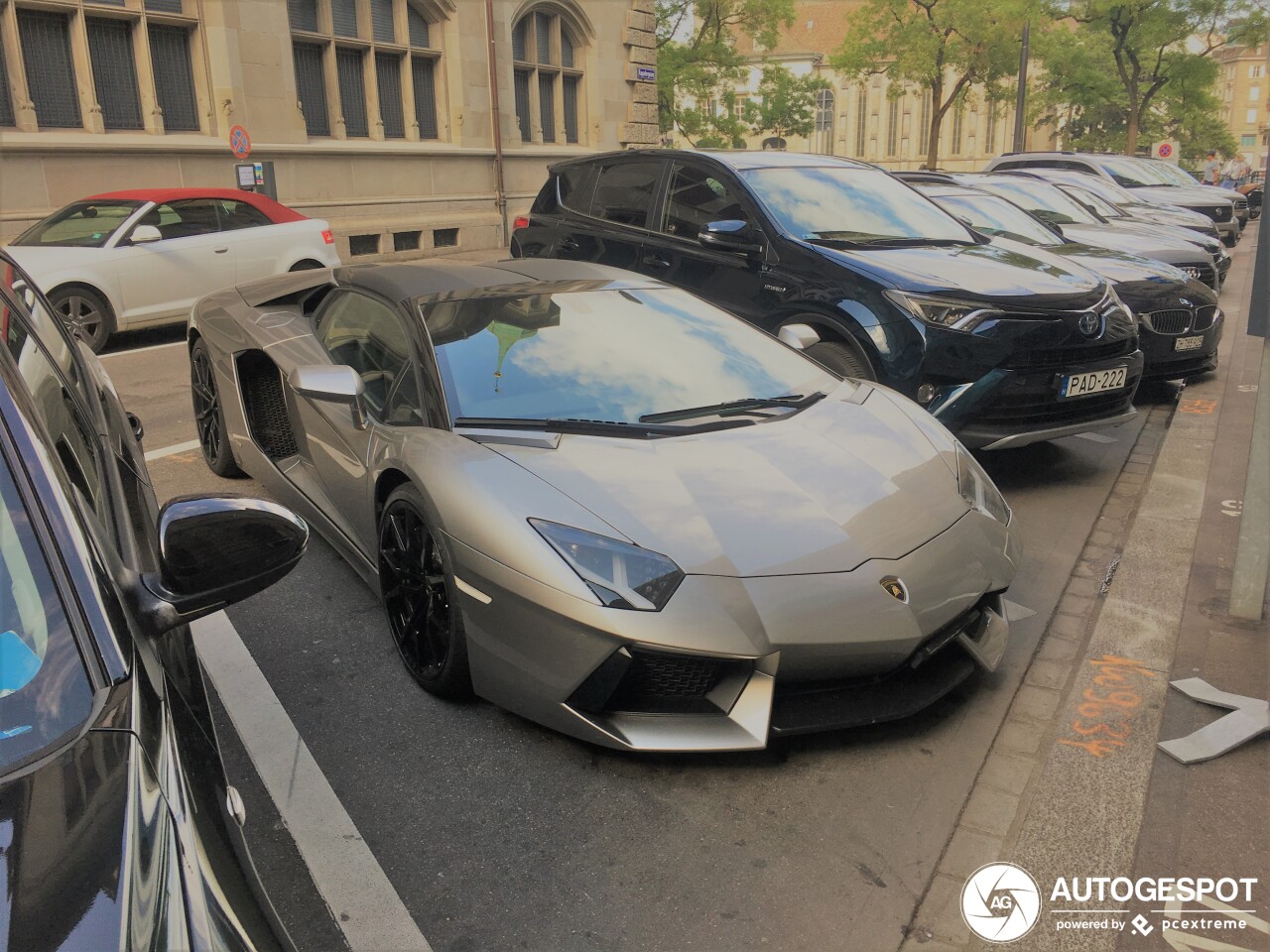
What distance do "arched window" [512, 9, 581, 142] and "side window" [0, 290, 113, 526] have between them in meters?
22.1

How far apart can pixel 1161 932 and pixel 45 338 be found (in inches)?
128

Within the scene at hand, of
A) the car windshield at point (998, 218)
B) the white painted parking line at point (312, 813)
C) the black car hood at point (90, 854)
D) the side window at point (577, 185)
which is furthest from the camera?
the car windshield at point (998, 218)

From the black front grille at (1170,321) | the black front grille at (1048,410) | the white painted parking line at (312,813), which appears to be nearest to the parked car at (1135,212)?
the black front grille at (1170,321)

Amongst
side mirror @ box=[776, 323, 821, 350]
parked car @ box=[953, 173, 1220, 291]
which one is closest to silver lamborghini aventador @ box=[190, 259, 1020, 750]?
side mirror @ box=[776, 323, 821, 350]

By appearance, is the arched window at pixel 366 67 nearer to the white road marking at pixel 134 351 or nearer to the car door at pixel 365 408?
the white road marking at pixel 134 351

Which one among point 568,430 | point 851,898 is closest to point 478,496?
point 568,430

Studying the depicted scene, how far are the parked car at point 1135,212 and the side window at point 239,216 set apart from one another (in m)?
9.08

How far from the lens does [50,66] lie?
15852 mm

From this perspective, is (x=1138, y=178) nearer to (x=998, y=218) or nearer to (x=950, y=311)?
(x=998, y=218)

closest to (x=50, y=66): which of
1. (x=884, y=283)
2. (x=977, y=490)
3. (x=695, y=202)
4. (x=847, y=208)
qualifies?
(x=695, y=202)

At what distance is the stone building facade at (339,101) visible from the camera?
Result: 15.8 meters

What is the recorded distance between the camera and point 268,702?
3508 millimetres

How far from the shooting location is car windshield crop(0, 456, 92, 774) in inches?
58.1

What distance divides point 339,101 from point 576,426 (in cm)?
1835
